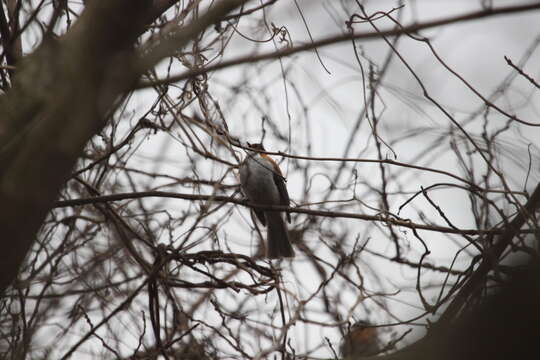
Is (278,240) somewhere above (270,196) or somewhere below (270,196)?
below

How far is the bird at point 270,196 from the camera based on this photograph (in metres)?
5.08

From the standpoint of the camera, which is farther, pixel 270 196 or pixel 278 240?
pixel 270 196

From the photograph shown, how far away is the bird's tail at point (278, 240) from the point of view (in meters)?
5.07

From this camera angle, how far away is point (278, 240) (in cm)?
514

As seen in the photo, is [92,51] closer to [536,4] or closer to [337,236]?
[536,4]

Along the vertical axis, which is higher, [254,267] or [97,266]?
[97,266]

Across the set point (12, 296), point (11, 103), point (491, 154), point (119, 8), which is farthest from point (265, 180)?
point (119, 8)

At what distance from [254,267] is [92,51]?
7.44ft

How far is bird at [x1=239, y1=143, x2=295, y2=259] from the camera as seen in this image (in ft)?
16.7

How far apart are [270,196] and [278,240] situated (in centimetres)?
51

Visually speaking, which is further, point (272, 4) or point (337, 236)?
point (337, 236)

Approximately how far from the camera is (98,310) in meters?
4.92

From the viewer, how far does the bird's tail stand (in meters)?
5.07

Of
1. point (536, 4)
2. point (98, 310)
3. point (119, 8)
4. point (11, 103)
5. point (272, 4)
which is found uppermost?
point (272, 4)
